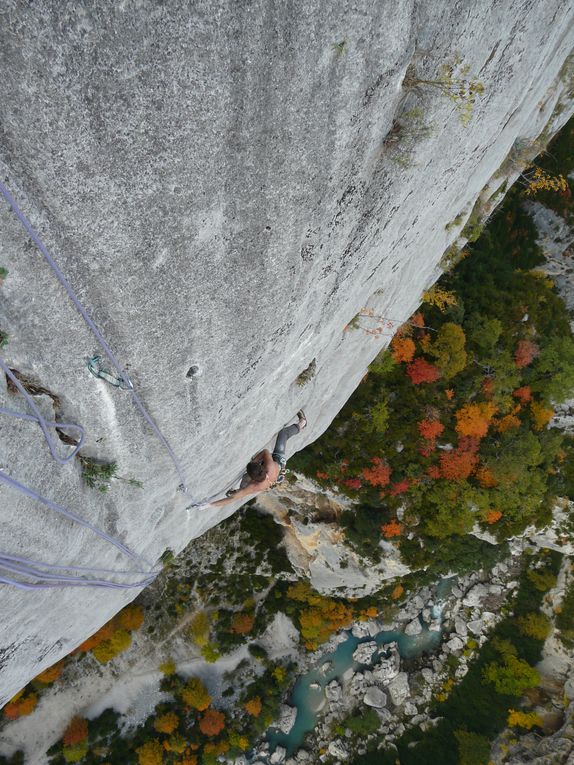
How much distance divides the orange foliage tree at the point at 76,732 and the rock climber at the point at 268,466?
16.6 metres

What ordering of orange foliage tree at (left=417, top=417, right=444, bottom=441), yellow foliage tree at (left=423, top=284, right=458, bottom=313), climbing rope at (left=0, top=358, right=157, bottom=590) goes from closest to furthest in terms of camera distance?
1. climbing rope at (left=0, top=358, right=157, bottom=590)
2. yellow foliage tree at (left=423, top=284, right=458, bottom=313)
3. orange foliage tree at (left=417, top=417, right=444, bottom=441)

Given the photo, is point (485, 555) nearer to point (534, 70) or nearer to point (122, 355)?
point (534, 70)

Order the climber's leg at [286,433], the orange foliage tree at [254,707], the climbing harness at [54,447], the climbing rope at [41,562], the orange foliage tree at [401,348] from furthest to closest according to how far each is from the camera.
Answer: the orange foliage tree at [254,707]
the orange foliage tree at [401,348]
the climber's leg at [286,433]
the climbing rope at [41,562]
the climbing harness at [54,447]

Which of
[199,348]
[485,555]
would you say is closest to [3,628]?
[199,348]

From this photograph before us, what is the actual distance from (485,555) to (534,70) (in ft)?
49.5

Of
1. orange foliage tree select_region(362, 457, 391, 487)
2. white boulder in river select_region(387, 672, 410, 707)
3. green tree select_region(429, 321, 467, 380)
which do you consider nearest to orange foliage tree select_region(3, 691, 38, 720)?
white boulder in river select_region(387, 672, 410, 707)

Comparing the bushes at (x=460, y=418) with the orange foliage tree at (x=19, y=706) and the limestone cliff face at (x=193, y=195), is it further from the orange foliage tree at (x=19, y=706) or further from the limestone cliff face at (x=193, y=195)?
the orange foliage tree at (x=19, y=706)

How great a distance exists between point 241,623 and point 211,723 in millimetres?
4312

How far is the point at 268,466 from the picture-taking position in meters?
8.41

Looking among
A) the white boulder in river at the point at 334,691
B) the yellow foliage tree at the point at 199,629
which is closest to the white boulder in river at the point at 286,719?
the white boulder in river at the point at 334,691

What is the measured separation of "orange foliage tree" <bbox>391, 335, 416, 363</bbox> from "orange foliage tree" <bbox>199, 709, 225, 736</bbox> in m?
17.7

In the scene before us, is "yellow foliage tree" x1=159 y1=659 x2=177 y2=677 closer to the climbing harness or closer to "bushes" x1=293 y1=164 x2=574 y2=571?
"bushes" x1=293 y1=164 x2=574 y2=571

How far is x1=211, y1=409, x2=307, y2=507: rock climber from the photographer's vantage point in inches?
313

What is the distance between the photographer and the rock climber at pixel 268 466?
7.94 metres
